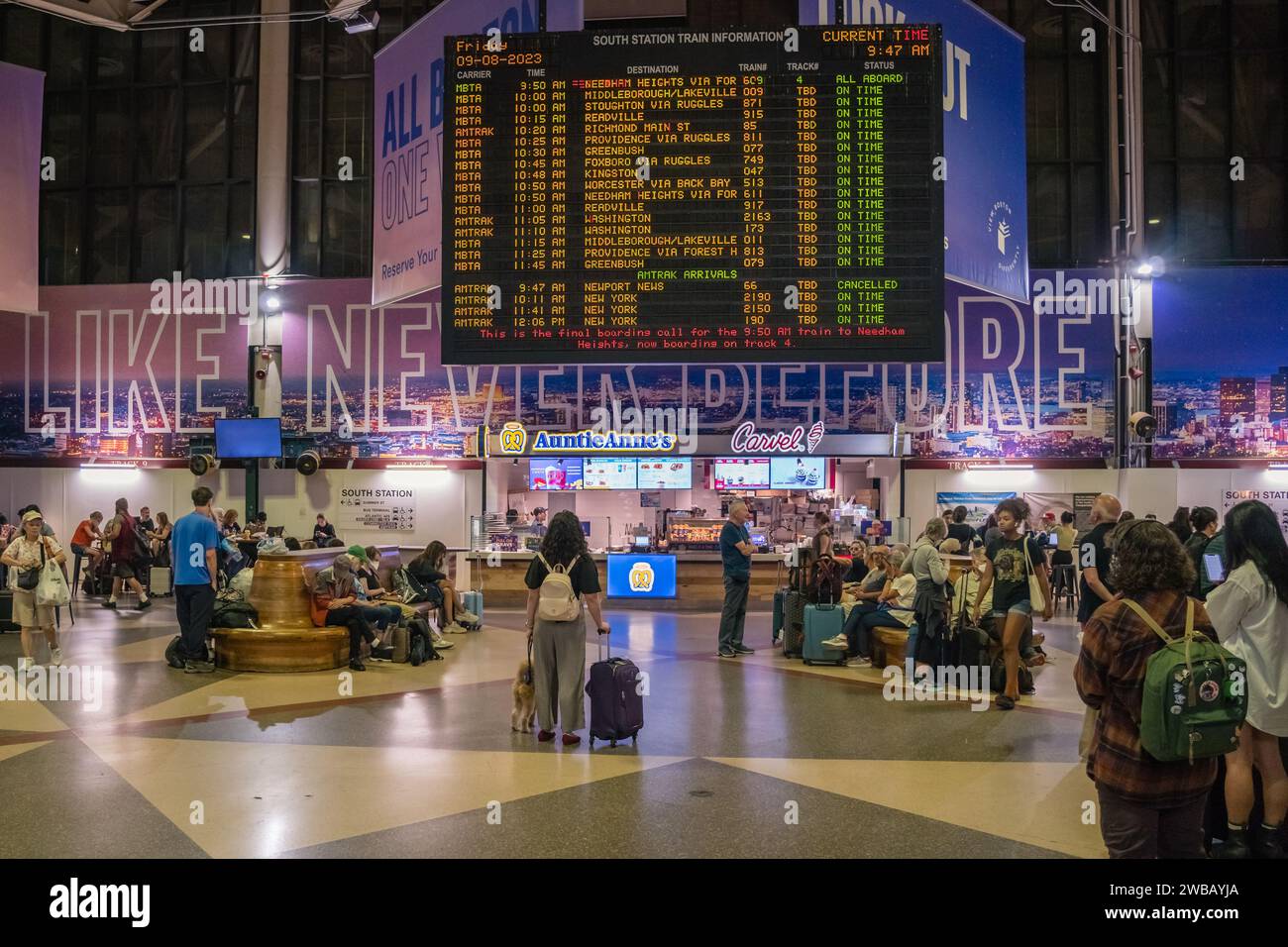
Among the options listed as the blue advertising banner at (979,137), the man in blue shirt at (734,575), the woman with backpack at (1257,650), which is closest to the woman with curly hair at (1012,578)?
the man in blue shirt at (734,575)

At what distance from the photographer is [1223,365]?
18969mm

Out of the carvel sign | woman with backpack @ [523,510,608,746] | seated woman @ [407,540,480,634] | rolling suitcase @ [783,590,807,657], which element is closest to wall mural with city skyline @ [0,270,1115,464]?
the carvel sign

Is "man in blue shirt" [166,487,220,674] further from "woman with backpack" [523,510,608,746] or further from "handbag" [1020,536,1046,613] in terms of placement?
"handbag" [1020,536,1046,613]

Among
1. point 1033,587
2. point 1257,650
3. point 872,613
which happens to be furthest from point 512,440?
point 1257,650

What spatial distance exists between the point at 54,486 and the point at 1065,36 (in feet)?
72.2

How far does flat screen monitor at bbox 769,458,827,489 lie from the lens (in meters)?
17.8

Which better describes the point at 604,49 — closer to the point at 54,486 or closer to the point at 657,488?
the point at 657,488

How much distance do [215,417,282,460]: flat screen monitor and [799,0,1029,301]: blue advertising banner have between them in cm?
1274

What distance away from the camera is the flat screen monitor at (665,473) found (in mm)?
17844

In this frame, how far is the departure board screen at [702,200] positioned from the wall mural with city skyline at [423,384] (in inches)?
367

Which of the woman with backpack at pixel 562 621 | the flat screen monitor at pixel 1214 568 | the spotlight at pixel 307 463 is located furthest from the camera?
the spotlight at pixel 307 463

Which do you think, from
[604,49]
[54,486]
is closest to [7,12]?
[54,486]

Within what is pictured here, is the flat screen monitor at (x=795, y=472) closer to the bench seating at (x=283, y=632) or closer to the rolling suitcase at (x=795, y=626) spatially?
the rolling suitcase at (x=795, y=626)

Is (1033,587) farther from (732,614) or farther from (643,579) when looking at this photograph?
(643,579)
